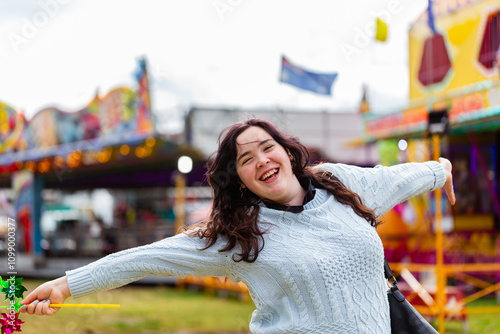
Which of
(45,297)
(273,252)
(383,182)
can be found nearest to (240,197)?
(273,252)

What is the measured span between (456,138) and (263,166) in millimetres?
10047

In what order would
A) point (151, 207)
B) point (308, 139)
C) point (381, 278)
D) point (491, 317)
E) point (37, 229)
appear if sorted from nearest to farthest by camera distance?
point (381, 278) → point (491, 317) → point (37, 229) → point (308, 139) → point (151, 207)

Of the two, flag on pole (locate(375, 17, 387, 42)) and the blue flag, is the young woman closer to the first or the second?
flag on pole (locate(375, 17, 387, 42))

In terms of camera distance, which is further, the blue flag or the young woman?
the blue flag

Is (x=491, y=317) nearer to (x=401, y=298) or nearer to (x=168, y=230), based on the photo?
(x=401, y=298)

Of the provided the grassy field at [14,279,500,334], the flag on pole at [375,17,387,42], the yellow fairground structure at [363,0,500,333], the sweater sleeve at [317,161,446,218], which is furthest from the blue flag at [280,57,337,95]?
the yellow fairground structure at [363,0,500,333]

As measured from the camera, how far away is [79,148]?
13.9m

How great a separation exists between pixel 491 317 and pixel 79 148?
385 inches

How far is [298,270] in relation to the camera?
186 cm

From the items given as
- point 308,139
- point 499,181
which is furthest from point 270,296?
point 308,139

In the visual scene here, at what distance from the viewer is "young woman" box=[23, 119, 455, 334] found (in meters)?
1.88

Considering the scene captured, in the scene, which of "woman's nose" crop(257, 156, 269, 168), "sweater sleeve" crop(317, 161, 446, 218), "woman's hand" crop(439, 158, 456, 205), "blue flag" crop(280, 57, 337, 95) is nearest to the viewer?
"woman's nose" crop(257, 156, 269, 168)

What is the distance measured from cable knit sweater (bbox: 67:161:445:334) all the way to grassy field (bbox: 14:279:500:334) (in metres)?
5.16

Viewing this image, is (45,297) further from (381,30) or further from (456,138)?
(456,138)
